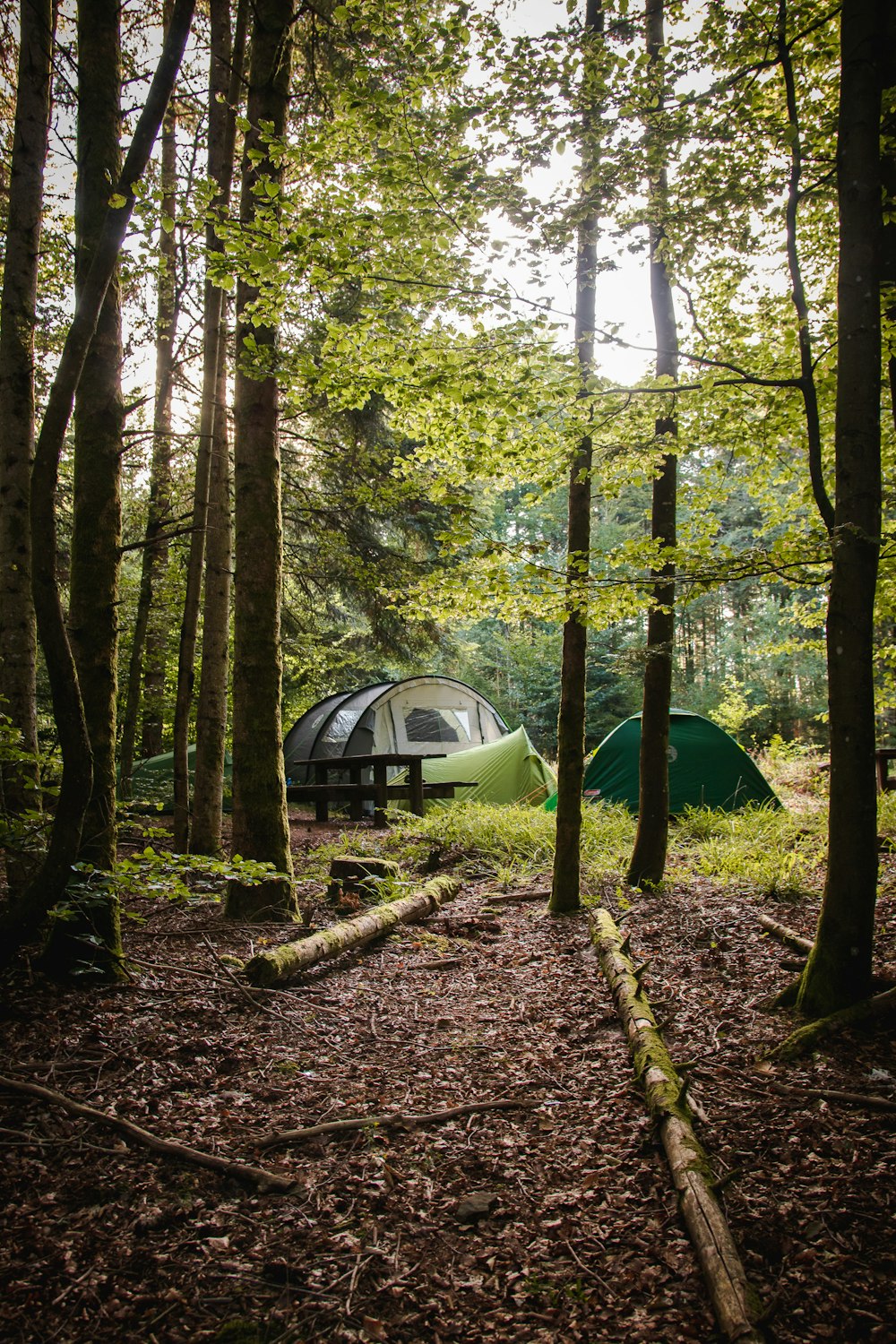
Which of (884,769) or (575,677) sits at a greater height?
(575,677)

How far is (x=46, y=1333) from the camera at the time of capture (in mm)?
1674

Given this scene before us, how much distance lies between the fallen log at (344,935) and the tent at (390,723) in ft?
19.8

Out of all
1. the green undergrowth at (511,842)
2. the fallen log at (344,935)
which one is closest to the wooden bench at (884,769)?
the green undergrowth at (511,842)

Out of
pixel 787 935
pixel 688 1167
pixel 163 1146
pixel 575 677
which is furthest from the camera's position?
pixel 575 677

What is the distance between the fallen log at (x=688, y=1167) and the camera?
5.69ft

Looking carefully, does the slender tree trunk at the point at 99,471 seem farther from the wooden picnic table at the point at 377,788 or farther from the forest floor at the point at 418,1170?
the wooden picnic table at the point at 377,788

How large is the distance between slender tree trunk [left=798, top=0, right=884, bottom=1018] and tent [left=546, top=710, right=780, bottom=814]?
5892 millimetres

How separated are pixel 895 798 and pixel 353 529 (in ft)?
26.5

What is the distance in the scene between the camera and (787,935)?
4.45 m

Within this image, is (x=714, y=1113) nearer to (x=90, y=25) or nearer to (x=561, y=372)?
(x=561, y=372)

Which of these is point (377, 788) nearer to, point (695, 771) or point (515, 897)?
point (515, 897)

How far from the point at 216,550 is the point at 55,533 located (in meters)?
4.50

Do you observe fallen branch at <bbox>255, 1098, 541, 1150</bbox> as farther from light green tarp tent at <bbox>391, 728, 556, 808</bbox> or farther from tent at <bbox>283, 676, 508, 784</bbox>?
tent at <bbox>283, 676, 508, 784</bbox>

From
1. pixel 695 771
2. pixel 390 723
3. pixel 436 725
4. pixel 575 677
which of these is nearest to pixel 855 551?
pixel 575 677
